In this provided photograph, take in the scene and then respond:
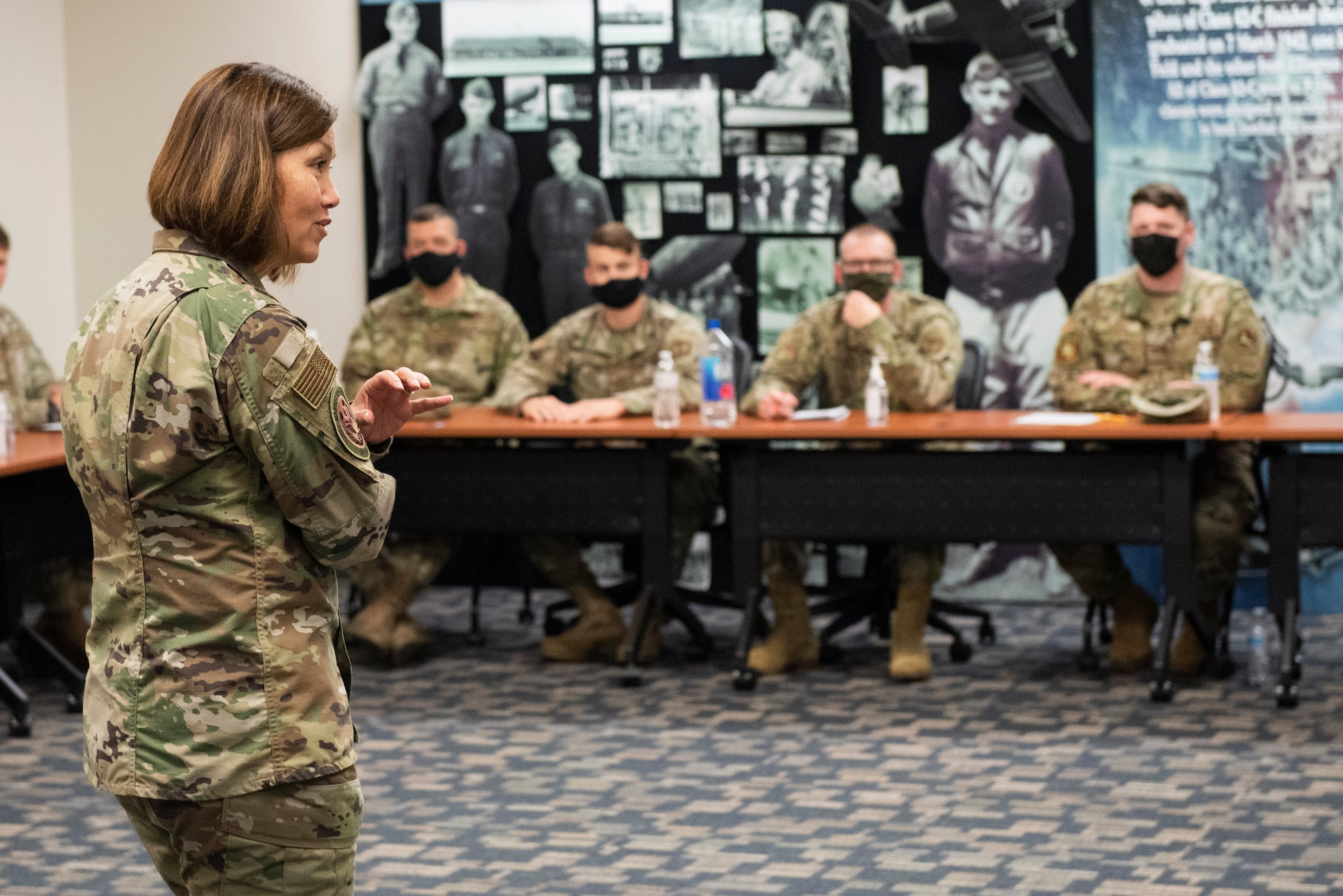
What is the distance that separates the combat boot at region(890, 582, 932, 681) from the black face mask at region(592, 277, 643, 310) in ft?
4.74

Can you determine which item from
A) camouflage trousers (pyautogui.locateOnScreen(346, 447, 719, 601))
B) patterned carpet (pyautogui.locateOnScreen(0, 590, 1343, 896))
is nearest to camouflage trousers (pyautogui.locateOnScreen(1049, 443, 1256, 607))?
patterned carpet (pyautogui.locateOnScreen(0, 590, 1343, 896))

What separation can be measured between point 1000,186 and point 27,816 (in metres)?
4.09

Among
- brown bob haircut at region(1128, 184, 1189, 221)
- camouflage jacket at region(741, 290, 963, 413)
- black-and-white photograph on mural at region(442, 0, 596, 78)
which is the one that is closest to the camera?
brown bob haircut at region(1128, 184, 1189, 221)

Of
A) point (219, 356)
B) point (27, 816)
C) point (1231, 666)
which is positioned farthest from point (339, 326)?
point (219, 356)

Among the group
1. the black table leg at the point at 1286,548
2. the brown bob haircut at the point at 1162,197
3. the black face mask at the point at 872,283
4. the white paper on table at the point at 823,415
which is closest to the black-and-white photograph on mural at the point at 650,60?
the black face mask at the point at 872,283

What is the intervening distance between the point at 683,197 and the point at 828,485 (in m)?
1.84

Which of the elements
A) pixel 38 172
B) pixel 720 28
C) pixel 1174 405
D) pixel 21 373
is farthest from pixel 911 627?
pixel 38 172

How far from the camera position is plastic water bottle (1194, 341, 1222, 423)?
4.91 metres

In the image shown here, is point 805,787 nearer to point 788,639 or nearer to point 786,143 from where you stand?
point 788,639

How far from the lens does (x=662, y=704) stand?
4906mm

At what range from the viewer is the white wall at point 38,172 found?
6793 mm

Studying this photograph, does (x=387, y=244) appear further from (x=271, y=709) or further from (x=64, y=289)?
Answer: (x=271, y=709)

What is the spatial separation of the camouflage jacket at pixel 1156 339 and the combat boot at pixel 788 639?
1.11 m

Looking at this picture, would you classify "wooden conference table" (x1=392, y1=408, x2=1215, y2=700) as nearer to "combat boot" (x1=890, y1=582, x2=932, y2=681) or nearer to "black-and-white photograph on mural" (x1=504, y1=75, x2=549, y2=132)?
"combat boot" (x1=890, y1=582, x2=932, y2=681)
